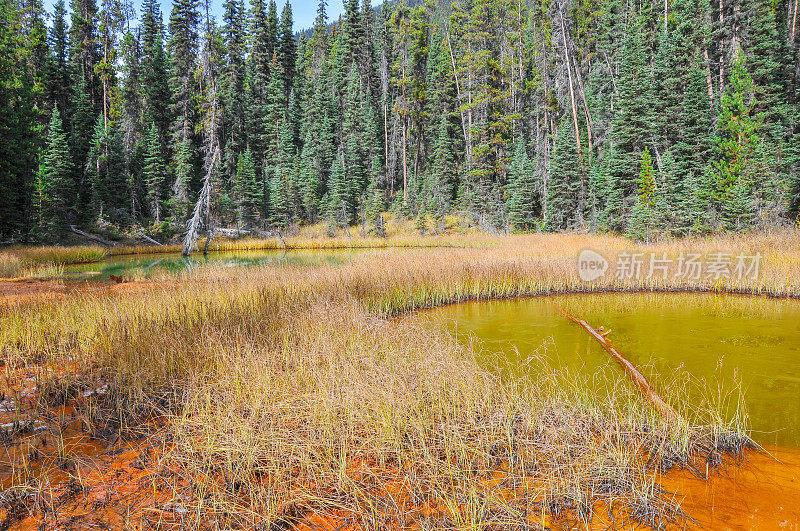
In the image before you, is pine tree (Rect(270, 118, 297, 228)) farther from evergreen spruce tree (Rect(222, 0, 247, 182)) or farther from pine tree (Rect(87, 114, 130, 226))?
pine tree (Rect(87, 114, 130, 226))

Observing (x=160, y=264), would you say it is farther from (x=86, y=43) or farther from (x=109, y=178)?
(x=86, y=43)

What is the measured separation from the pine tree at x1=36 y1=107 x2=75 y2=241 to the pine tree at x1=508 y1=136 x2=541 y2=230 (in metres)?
26.6

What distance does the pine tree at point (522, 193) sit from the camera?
26734mm

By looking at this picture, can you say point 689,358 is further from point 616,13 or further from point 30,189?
point 616,13

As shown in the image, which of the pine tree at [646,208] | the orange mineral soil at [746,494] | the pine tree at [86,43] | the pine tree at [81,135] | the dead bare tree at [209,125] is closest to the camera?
the orange mineral soil at [746,494]

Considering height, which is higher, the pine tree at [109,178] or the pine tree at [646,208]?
the pine tree at [109,178]

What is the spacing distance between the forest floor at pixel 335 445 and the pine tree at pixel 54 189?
21.0 m

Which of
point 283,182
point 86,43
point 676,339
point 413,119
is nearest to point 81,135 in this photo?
point 86,43

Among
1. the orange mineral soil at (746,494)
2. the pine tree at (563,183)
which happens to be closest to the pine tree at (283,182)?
the pine tree at (563,183)

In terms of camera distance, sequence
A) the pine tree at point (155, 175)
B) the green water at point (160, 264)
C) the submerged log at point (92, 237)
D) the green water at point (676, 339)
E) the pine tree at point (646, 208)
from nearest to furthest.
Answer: the green water at point (676, 339) < the green water at point (160, 264) < the pine tree at point (646, 208) < the submerged log at point (92, 237) < the pine tree at point (155, 175)

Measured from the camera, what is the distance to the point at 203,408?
11.2 ft

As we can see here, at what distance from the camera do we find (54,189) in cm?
2141

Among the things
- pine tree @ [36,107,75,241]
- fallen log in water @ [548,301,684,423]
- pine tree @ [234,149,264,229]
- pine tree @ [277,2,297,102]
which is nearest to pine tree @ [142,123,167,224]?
pine tree @ [36,107,75,241]

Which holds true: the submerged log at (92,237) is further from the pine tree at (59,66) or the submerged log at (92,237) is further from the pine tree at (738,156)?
the pine tree at (738,156)
